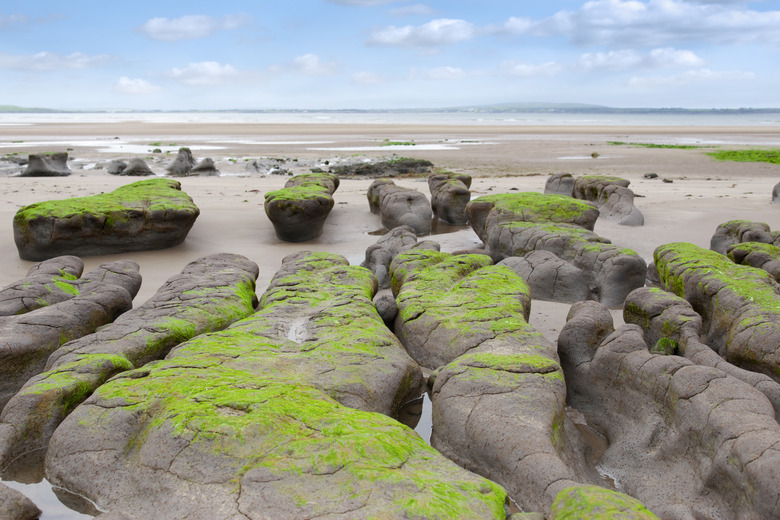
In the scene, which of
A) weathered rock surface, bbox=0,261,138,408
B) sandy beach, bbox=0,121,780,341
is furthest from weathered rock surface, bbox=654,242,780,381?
weathered rock surface, bbox=0,261,138,408

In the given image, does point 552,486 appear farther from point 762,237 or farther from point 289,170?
point 289,170

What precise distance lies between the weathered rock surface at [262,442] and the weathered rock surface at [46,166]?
54.9 ft

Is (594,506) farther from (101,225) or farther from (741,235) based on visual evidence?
(101,225)

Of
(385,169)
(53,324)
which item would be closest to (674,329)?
(53,324)

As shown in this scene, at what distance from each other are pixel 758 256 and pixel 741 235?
1.68 metres

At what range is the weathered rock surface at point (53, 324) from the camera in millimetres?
4938

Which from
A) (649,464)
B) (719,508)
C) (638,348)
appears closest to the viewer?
(719,508)

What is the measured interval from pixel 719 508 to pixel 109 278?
592 cm

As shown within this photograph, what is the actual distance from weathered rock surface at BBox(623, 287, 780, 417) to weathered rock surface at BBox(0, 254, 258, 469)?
3743 mm

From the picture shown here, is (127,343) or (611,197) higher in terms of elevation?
(611,197)

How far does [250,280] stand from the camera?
270 inches

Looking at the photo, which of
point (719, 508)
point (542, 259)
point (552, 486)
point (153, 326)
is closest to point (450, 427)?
point (552, 486)

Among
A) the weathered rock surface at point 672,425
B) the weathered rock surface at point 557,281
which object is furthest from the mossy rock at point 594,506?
the weathered rock surface at point 557,281

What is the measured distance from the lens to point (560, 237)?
8.61 metres
